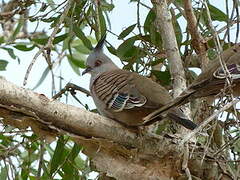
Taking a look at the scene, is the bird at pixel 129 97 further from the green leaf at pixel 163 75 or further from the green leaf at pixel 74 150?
the green leaf at pixel 74 150

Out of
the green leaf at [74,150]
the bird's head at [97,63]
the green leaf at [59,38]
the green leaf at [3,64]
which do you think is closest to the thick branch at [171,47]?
the green leaf at [74,150]

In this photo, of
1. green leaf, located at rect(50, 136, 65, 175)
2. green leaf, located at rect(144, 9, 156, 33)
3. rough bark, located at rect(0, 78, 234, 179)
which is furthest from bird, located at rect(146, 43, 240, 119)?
green leaf, located at rect(50, 136, 65, 175)

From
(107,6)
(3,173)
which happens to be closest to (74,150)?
(3,173)

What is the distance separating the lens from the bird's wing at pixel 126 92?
3699 mm

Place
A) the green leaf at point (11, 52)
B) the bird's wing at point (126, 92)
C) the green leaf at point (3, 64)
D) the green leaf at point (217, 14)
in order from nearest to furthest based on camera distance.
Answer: the bird's wing at point (126, 92) → the green leaf at point (217, 14) → the green leaf at point (3, 64) → the green leaf at point (11, 52)

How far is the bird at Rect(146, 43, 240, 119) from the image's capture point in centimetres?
319

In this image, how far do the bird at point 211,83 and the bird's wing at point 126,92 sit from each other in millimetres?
321

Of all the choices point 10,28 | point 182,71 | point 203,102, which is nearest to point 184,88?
point 182,71

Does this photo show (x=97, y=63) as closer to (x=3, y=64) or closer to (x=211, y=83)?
(x=3, y=64)

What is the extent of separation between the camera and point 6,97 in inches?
113

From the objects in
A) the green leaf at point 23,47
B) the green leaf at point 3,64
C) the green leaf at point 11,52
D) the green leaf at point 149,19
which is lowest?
the green leaf at point 3,64

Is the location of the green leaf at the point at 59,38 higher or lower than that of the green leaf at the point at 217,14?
lower

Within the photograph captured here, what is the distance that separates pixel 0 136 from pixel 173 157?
1.15 m

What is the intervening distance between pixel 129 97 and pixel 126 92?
0.07 metres
